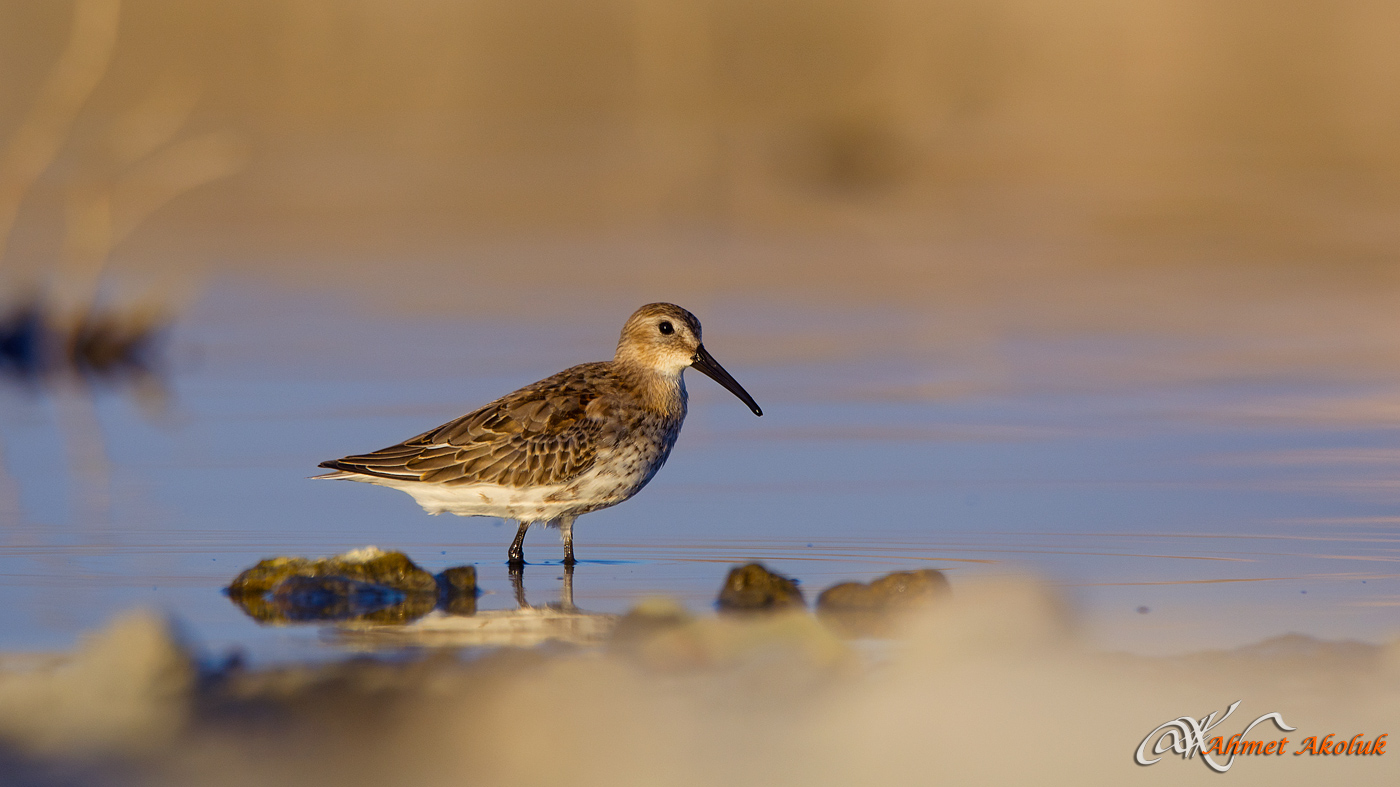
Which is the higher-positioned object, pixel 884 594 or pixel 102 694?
pixel 884 594

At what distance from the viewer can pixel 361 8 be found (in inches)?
1425

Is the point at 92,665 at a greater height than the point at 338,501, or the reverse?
the point at 338,501

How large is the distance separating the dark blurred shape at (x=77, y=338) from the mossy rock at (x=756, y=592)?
934cm

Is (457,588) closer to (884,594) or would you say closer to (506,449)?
(506,449)

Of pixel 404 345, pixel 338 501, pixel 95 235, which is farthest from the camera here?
pixel 95 235

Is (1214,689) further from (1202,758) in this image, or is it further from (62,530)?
(62,530)

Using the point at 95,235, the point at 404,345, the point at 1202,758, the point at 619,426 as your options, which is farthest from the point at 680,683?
the point at 95,235

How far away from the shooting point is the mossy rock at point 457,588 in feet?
24.4

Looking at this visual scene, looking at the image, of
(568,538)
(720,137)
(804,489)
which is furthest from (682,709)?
Answer: (720,137)

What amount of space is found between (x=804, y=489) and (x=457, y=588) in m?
2.87

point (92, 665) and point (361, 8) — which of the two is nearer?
point (92, 665)

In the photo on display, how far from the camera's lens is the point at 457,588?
25.1 ft

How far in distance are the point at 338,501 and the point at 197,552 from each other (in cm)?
157
